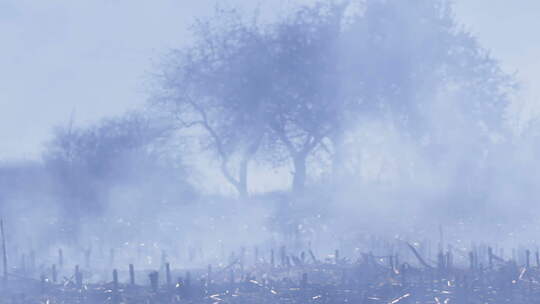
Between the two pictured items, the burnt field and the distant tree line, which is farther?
the distant tree line

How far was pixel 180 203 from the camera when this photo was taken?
147 feet

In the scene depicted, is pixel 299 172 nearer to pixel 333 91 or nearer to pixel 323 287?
pixel 333 91

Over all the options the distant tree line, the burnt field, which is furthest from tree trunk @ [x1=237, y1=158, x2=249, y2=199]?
the burnt field

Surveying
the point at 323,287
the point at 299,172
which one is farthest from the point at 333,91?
the point at 323,287

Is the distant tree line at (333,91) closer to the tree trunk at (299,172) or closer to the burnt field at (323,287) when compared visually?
the tree trunk at (299,172)

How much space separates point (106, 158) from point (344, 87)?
548 inches

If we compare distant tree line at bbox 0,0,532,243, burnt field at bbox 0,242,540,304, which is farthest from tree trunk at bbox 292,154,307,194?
burnt field at bbox 0,242,540,304

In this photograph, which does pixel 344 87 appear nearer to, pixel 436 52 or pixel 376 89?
pixel 376 89

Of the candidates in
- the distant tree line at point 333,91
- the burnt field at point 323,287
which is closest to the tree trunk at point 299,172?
the distant tree line at point 333,91

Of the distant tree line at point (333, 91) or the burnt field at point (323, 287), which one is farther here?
the distant tree line at point (333, 91)

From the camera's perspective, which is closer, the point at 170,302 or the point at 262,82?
the point at 170,302

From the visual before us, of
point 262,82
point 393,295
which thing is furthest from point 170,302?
point 262,82

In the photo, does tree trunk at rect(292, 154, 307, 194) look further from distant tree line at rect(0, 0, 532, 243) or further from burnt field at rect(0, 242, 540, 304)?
burnt field at rect(0, 242, 540, 304)

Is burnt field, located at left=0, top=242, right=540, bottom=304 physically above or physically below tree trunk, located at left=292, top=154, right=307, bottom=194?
below
